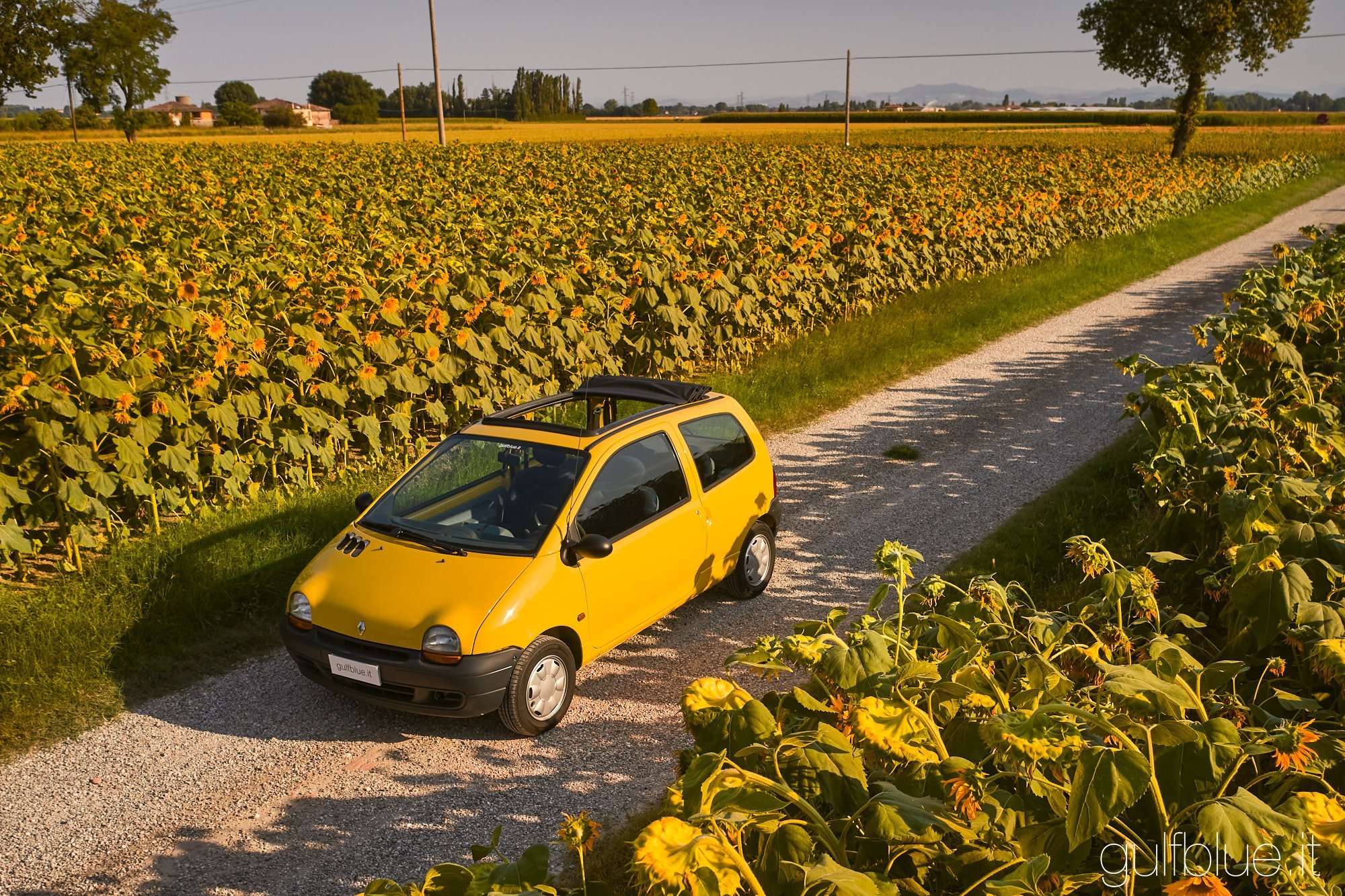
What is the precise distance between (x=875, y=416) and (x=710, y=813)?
1113 cm

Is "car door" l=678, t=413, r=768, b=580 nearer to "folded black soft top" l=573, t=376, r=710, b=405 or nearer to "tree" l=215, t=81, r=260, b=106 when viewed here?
"folded black soft top" l=573, t=376, r=710, b=405

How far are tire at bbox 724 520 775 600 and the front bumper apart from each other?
2447 millimetres

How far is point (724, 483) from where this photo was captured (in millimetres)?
7566

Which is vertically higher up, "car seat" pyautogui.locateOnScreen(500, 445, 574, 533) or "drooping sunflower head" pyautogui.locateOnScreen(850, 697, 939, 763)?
"drooping sunflower head" pyautogui.locateOnScreen(850, 697, 939, 763)

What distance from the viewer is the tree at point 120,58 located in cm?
7512

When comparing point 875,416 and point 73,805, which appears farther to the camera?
point 875,416

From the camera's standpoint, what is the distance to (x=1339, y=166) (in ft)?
Answer: 180

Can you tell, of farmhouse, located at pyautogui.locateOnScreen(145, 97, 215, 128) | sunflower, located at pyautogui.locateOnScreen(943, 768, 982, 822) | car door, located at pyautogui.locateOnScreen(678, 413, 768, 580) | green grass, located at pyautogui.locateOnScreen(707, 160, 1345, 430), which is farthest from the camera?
farmhouse, located at pyautogui.locateOnScreen(145, 97, 215, 128)

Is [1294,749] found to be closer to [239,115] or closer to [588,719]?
[588,719]

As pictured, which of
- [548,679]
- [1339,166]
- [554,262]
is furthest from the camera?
[1339,166]

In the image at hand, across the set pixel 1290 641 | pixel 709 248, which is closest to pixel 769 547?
pixel 1290 641

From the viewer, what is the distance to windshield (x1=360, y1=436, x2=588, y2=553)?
644 cm

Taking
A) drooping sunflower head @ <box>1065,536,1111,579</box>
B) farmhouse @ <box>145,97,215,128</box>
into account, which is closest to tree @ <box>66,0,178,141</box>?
farmhouse @ <box>145,97,215,128</box>

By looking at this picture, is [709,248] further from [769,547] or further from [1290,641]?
[1290,641]
